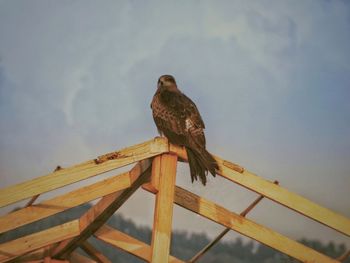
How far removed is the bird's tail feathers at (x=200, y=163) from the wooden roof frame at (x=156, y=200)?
53mm

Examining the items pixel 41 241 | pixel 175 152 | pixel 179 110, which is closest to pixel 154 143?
pixel 175 152

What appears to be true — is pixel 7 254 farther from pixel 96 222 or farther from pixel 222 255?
pixel 222 255

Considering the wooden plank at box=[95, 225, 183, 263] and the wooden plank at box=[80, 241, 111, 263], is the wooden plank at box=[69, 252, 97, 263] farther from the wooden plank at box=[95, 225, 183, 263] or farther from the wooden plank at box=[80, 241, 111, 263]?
the wooden plank at box=[95, 225, 183, 263]

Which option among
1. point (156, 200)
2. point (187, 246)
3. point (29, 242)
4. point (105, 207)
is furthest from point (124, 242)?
point (187, 246)

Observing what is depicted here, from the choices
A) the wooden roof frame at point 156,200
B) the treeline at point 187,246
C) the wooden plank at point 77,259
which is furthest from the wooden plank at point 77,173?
the treeline at point 187,246

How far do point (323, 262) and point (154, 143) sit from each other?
4.42ft

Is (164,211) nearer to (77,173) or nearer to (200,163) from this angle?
(200,163)

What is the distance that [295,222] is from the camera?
7.86 m

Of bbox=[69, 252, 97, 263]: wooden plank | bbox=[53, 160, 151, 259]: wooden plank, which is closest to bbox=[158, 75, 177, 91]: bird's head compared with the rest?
bbox=[53, 160, 151, 259]: wooden plank

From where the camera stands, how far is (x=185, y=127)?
3604 mm

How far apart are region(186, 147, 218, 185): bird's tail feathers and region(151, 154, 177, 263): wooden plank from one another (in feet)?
0.35

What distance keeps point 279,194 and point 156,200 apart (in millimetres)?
814

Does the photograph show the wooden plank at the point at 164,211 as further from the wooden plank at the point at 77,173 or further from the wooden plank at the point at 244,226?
the wooden plank at the point at 244,226

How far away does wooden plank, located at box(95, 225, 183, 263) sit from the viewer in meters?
4.37
